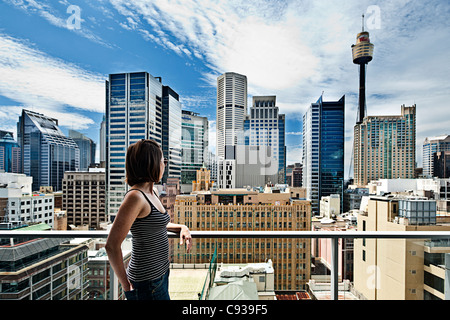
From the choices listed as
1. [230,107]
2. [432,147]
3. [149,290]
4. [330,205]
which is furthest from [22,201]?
[330,205]

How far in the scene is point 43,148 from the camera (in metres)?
8.09

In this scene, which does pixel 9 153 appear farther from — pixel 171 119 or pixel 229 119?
pixel 229 119

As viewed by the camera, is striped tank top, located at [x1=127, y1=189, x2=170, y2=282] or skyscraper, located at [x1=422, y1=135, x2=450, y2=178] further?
skyscraper, located at [x1=422, y1=135, x2=450, y2=178]

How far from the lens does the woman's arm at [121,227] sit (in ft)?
2.88

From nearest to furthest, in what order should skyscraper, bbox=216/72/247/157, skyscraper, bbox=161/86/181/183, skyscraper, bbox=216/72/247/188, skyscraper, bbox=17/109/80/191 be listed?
1. skyscraper, bbox=161/86/181/183
2. skyscraper, bbox=17/109/80/191
3. skyscraper, bbox=216/72/247/188
4. skyscraper, bbox=216/72/247/157

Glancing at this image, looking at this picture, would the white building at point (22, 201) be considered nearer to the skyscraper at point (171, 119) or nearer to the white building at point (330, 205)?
the skyscraper at point (171, 119)

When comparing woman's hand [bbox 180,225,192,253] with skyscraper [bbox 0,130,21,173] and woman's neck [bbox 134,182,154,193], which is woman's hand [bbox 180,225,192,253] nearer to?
woman's neck [bbox 134,182,154,193]

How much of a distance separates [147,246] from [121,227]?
0.71 feet

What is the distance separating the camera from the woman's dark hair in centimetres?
102

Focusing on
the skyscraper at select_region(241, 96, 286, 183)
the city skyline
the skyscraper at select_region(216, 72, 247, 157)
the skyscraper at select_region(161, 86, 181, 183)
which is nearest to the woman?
the city skyline

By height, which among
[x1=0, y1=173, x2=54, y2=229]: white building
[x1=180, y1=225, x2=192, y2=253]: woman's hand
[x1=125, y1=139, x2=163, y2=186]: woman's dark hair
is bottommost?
[x1=0, y1=173, x2=54, y2=229]: white building

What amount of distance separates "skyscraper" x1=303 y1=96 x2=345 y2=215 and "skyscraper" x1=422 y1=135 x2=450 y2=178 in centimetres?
1284

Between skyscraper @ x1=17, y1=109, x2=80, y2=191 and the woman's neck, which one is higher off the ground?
skyscraper @ x1=17, y1=109, x2=80, y2=191
